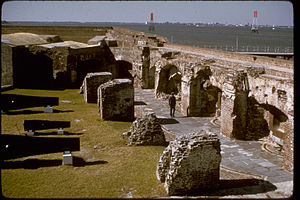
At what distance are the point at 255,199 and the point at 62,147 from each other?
7.20m

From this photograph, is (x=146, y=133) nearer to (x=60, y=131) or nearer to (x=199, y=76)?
(x=60, y=131)

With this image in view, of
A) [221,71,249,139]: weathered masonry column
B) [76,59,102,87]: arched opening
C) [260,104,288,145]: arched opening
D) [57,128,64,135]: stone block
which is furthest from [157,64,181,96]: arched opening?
[57,128,64,135]: stone block

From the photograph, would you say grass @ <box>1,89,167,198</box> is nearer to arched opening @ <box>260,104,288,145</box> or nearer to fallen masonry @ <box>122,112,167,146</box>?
fallen masonry @ <box>122,112,167,146</box>

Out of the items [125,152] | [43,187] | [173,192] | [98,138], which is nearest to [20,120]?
[98,138]

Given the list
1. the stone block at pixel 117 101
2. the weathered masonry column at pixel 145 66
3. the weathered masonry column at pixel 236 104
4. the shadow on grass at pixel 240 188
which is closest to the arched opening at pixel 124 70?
the weathered masonry column at pixel 145 66

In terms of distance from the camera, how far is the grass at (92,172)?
26.8 ft

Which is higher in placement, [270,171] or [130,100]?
[130,100]

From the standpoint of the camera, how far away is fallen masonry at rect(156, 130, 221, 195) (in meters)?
8.27

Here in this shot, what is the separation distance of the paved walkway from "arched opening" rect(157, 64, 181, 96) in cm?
458

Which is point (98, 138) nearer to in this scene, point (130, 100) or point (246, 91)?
point (130, 100)

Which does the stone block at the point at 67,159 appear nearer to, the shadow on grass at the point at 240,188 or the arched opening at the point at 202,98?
the shadow on grass at the point at 240,188

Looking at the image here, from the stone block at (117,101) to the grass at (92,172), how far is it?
1655mm

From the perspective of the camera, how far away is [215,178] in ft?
28.4

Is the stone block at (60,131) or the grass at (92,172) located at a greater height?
the stone block at (60,131)
